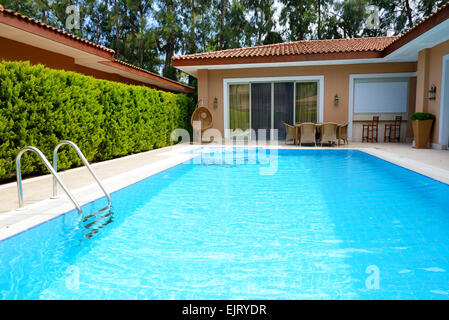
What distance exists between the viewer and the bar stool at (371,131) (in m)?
13.2

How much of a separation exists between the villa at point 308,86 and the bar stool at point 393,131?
187 mm

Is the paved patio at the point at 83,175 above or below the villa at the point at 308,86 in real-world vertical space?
below

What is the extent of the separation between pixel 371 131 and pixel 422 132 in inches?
129

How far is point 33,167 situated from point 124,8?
27.5m

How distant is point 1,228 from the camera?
10.6ft

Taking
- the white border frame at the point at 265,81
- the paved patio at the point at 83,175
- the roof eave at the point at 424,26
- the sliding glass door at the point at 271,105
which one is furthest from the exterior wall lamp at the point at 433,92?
the sliding glass door at the point at 271,105

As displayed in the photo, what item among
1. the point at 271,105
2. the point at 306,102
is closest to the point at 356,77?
the point at 306,102

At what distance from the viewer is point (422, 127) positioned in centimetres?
1009

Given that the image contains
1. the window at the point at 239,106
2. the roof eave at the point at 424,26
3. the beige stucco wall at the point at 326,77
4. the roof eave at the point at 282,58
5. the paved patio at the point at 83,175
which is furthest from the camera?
the window at the point at 239,106

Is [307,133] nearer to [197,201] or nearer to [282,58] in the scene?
[282,58]

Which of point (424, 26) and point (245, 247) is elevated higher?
point (424, 26)

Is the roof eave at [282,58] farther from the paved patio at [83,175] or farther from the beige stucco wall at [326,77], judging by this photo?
the paved patio at [83,175]
